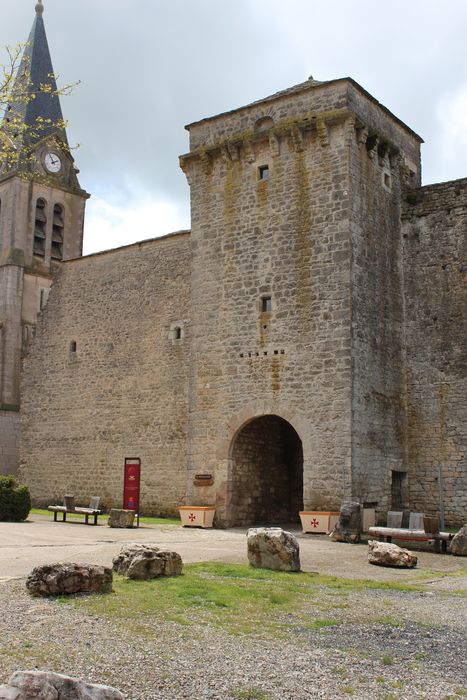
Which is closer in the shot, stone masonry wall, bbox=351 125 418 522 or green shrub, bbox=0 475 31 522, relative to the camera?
stone masonry wall, bbox=351 125 418 522

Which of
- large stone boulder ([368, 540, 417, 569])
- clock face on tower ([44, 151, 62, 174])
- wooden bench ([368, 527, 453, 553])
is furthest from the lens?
clock face on tower ([44, 151, 62, 174])

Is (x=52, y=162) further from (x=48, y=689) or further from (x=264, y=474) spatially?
(x=48, y=689)

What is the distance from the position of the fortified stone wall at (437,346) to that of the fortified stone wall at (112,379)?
235 inches

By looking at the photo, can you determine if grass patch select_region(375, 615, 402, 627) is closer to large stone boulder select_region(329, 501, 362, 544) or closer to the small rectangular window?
large stone boulder select_region(329, 501, 362, 544)

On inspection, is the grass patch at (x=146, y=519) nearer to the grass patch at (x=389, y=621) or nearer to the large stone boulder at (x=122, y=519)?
the large stone boulder at (x=122, y=519)

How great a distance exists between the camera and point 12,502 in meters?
16.3

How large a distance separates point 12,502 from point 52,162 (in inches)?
735

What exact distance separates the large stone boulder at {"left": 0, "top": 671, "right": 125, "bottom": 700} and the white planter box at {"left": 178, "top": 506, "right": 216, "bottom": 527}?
39.9 feet

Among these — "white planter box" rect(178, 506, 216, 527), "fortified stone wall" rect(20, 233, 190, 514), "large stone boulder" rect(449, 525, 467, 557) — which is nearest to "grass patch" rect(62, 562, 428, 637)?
"large stone boulder" rect(449, 525, 467, 557)

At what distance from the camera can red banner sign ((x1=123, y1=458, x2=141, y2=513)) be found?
20062 mm

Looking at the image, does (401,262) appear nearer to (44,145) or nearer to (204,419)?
(204,419)

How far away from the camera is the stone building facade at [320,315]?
15.2 m

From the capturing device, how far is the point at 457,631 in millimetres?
6289

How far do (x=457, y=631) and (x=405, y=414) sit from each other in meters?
10.4
